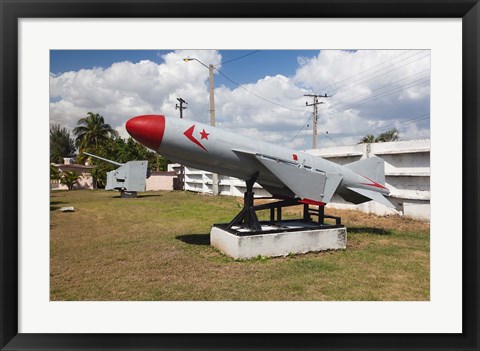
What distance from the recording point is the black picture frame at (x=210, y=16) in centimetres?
271

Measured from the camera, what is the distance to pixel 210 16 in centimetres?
283

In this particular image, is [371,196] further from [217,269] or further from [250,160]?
[217,269]

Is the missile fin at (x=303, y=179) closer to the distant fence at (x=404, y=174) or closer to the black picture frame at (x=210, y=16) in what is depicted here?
the black picture frame at (x=210, y=16)

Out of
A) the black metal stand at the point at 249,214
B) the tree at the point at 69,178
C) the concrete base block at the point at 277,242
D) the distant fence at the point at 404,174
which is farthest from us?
the tree at the point at 69,178

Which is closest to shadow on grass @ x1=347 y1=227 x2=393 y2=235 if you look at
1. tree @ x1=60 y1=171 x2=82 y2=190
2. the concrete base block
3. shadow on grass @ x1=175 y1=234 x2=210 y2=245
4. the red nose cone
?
the concrete base block

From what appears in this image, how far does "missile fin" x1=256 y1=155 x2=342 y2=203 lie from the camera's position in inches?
221

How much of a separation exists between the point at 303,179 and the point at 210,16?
12.3 feet

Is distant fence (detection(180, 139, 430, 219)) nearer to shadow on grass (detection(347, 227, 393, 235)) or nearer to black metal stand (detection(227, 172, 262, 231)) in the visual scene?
shadow on grass (detection(347, 227, 393, 235))

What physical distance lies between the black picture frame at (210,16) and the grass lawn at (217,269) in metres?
0.58

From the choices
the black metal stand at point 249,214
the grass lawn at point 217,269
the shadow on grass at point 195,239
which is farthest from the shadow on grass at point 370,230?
the shadow on grass at point 195,239

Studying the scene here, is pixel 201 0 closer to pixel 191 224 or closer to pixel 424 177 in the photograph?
pixel 191 224

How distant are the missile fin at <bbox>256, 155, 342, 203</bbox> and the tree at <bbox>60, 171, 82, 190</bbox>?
19185 millimetres

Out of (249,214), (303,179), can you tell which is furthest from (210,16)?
(249,214)

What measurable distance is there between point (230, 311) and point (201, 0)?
3078mm
